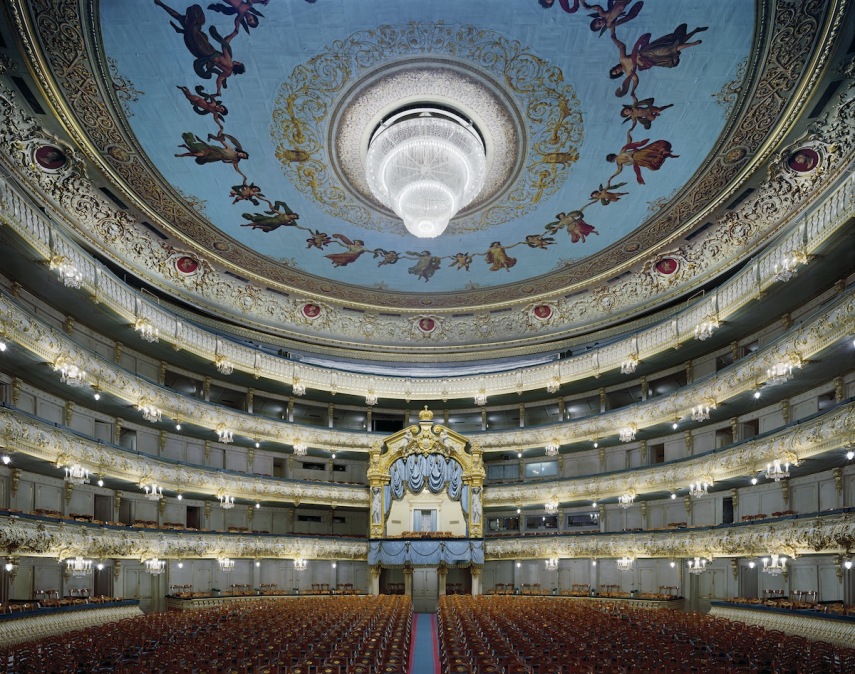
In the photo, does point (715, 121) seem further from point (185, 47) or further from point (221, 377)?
point (221, 377)

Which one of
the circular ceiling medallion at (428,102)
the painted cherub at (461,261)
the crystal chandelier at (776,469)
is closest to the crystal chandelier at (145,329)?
the circular ceiling medallion at (428,102)

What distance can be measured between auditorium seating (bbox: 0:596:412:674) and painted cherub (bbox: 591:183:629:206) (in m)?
16.7

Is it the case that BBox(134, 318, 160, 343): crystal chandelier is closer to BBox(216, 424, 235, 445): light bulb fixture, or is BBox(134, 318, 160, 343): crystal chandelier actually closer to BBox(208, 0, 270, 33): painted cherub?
BBox(216, 424, 235, 445): light bulb fixture

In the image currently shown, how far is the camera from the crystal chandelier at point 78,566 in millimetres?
19969

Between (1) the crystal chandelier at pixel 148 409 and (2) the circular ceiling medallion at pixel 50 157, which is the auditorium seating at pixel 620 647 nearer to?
(1) the crystal chandelier at pixel 148 409

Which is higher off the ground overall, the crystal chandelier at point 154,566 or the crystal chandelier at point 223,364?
the crystal chandelier at point 223,364

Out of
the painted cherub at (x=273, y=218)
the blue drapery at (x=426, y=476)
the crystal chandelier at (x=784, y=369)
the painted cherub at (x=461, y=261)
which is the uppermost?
the painted cherub at (x=273, y=218)

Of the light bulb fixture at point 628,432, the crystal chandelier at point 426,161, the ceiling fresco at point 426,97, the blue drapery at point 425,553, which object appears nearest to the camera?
the ceiling fresco at point 426,97

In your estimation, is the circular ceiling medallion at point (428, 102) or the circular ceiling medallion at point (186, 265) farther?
the circular ceiling medallion at point (186, 265)

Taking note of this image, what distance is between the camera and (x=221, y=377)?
32.5m

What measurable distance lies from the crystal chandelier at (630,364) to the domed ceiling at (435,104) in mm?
2906

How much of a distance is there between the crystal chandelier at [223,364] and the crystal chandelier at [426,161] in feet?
39.6

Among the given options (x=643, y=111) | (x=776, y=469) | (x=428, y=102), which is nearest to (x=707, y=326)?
(x=776, y=469)

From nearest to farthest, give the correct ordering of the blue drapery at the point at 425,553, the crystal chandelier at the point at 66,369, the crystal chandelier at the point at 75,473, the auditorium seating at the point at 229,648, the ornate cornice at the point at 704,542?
the auditorium seating at the point at 229,648 < the ornate cornice at the point at 704,542 < the crystal chandelier at the point at 66,369 < the crystal chandelier at the point at 75,473 < the blue drapery at the point at 425,553
